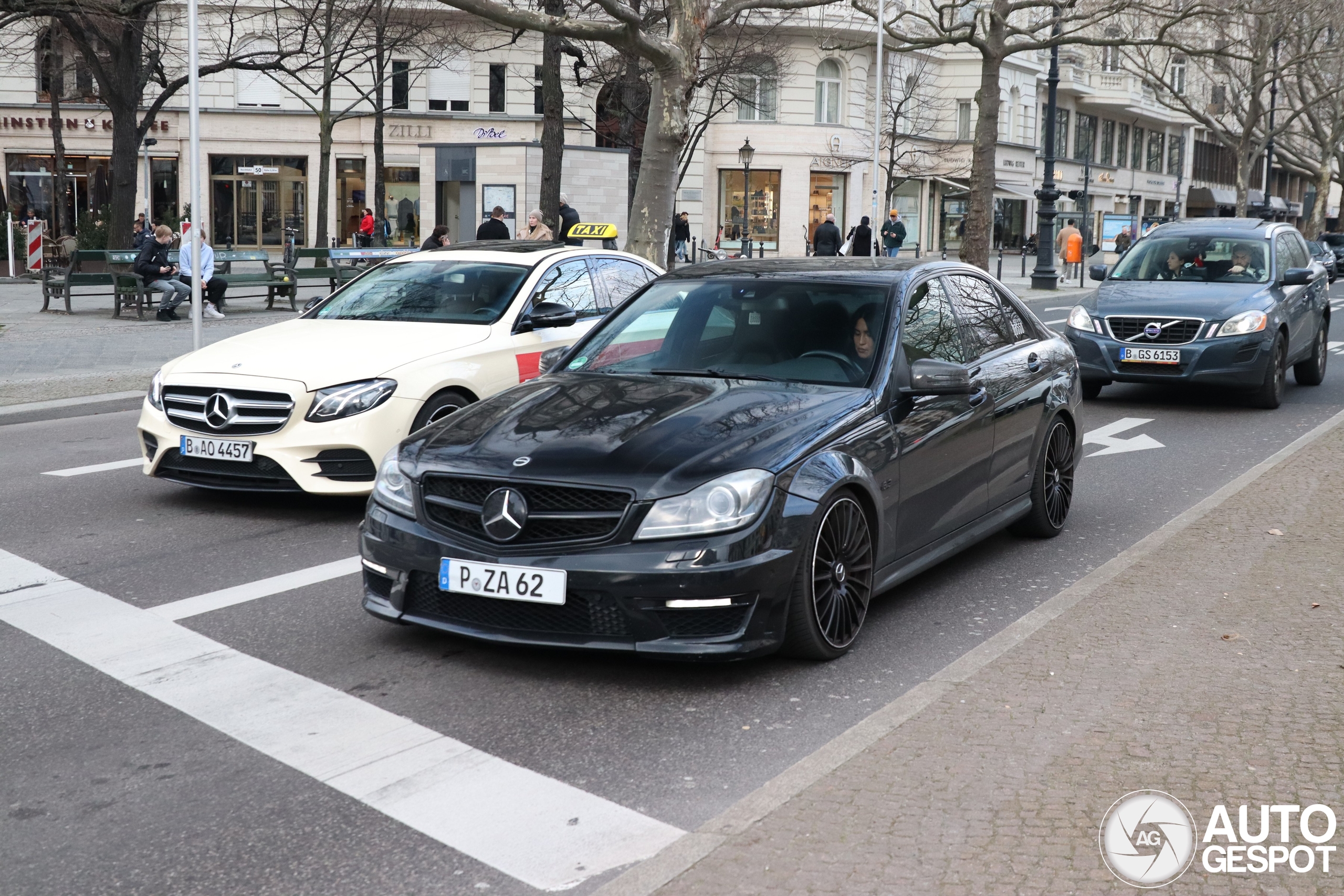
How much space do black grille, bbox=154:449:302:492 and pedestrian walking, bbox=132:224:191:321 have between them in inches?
549

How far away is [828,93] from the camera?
5506 centimetres

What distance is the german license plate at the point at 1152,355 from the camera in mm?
12656

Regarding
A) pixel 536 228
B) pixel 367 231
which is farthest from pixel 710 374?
pixel 367 231

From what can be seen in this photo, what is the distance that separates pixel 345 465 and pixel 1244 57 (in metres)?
29.6

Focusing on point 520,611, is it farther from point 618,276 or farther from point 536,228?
point 536,228

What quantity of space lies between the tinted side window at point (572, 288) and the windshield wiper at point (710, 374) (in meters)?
3.20

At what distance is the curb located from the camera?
3480mm

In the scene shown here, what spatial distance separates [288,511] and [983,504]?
12.6 feet

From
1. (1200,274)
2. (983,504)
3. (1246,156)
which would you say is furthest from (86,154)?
(983,504)

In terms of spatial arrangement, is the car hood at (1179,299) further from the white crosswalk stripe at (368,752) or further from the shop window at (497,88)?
the shop window at (497,88)

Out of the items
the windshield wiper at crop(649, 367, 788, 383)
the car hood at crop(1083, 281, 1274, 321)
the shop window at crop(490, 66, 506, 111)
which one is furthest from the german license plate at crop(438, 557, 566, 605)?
the shop window at crop(490, 66, 506, 111)

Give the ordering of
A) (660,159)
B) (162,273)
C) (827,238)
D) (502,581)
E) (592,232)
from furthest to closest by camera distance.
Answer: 1. (827,238)
2. (592,232)
3. (162,273)
4. (660,159)
5. (502,581)

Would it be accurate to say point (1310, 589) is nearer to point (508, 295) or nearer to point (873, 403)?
point (873, 403)

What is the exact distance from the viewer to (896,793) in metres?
3.92
